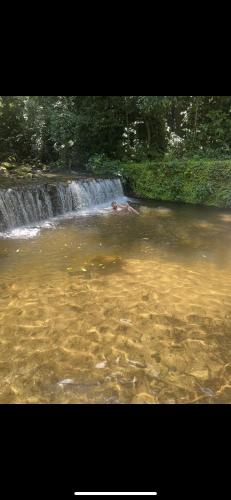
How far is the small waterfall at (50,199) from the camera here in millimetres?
8617

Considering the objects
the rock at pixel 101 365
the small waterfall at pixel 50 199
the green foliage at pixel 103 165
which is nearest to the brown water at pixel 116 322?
the rock at pixel 101 365

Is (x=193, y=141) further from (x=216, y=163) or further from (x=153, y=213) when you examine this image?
Answer: (x=153, y=213)

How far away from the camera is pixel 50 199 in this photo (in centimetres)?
967

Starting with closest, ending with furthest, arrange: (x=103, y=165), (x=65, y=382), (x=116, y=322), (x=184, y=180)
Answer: (x=65, y=382)
(x=116, y=322)
(x=184, y=180)
(x=103, y=165)

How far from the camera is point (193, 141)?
1356cm

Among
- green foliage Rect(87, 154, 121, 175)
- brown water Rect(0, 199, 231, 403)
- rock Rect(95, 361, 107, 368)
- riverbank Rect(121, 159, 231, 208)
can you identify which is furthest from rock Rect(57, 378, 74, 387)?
green foliage Rect(87, 154, 121, 175)

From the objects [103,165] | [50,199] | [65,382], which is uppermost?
[103,165]

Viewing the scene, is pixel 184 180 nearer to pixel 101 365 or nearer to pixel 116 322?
pixel 116 322

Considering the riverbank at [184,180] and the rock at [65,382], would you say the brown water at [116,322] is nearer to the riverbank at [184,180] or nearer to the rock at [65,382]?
the rock at [65,382]

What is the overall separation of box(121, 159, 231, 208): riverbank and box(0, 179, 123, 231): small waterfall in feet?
2.61

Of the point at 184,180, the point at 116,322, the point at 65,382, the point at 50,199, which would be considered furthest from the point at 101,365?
the point at 184,180

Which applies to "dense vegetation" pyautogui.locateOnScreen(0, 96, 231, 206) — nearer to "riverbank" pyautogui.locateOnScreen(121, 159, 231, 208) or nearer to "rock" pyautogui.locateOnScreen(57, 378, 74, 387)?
"riverbank" pyautogui.locateOnScreen(121, 159, 231, 208)

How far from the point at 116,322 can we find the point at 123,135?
11999mm
